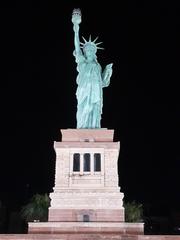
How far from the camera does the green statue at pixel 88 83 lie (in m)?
21.4

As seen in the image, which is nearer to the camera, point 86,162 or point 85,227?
point 85,227

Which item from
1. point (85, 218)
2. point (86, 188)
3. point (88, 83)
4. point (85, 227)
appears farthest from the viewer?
point (88, 83)

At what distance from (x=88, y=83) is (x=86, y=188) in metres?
5.92

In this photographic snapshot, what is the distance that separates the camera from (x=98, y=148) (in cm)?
1962

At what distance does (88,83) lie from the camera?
21875mm

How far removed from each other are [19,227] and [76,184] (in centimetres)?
2102

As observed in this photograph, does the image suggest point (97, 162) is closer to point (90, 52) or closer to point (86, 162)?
point (86, 162)

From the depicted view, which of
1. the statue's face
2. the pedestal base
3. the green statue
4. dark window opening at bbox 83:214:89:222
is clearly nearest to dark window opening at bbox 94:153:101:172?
the green statue

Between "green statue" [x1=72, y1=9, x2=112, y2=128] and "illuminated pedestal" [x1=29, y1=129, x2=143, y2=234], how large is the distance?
4.51 ft

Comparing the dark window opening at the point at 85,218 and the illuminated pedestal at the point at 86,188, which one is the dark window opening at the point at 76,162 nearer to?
the illuminated pedestal at the point at 86,188

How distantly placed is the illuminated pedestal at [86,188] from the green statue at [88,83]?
1374 millimetres

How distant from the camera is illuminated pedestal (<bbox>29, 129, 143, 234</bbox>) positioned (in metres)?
17.5

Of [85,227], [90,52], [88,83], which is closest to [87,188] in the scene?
[85,227]

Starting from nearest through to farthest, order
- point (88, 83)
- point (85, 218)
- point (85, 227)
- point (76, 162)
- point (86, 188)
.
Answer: point (85, 227) < point (85, 218) < point (86, 188) < point (76, 162) < point (88, 83)
